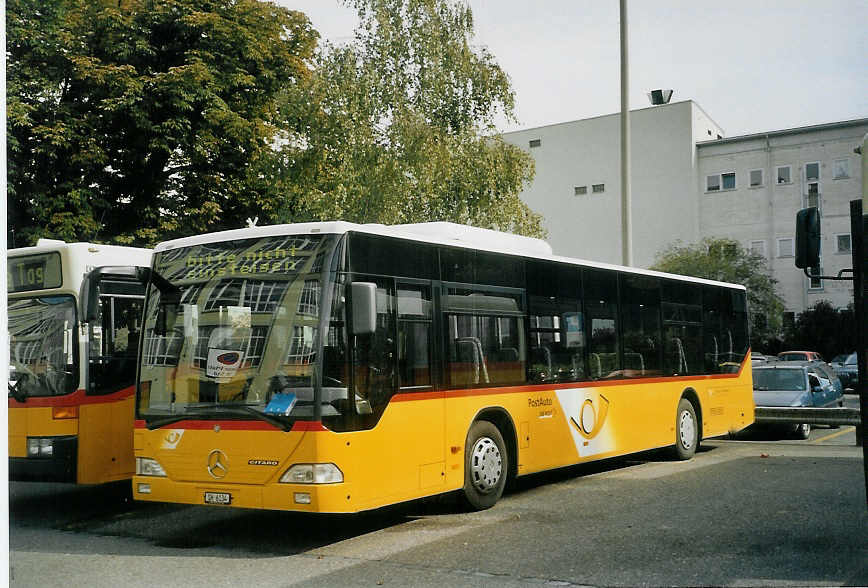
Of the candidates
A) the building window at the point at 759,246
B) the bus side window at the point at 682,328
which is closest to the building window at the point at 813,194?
the building window at the point at 759,246

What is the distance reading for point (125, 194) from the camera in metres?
26.7

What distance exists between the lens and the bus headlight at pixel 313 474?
8367 millimetres

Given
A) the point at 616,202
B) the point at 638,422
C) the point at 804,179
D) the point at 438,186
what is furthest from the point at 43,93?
the point at 804,179

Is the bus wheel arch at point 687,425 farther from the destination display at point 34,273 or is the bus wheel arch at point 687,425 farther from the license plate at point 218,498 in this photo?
the destination display at point 34,273

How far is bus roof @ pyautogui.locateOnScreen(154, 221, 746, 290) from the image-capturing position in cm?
900

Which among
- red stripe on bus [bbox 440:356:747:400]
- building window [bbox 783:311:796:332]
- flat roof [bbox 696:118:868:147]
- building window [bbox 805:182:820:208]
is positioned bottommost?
red stripe on bus [bbox 440:356:747:400]

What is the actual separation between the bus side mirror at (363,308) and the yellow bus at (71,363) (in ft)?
11.5


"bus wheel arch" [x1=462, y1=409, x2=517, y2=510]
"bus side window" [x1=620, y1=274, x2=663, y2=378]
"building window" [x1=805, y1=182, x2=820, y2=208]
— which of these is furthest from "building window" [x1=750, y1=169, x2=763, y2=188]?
"bus wheel arch" [x1=462, y1=409, x2=517, y2=510]

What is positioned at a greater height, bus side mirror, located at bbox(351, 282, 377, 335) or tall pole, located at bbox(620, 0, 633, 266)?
tall pole, located at bbox(620, 0, 633, 266)

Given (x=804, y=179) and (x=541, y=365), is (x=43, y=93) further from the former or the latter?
(x=804, y=179)

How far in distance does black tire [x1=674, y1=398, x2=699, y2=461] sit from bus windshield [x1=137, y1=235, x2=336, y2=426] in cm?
869

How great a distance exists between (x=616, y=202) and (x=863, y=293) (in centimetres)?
5364

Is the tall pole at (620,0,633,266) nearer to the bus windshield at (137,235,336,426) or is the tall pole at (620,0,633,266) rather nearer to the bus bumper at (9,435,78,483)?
the bus windshield at (137,235,336,426)

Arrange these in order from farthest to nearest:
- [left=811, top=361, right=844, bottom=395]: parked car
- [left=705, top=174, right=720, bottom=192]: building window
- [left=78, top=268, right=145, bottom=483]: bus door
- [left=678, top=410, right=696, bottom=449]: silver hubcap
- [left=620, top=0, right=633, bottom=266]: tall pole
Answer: [left=705, top=174, right=720, bottom=192]: building window → [left=811, top=361, right=844, bottom=395]: parked car → [left=620, top=0, right=633, bottom=266]: tall pole → [left=678, top=410, right=696, bottom=449]: silver hubcap → [left=78, top=268, right=145, bottom=483]: bus door
